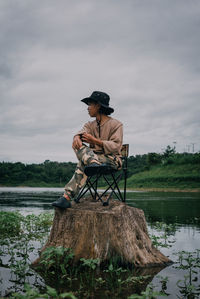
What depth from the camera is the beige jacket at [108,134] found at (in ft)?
13.9

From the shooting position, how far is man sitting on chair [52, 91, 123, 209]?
4.08 metres

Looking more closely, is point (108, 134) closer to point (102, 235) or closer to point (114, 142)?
point (114, 142)

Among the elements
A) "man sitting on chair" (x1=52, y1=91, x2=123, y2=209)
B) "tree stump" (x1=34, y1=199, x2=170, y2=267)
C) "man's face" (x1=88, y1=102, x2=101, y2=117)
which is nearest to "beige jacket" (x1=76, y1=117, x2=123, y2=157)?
"man sitting on chair" (x1=52, y1=91, x2=123, y2=209)

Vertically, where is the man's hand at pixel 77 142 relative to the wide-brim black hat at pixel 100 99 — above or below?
below

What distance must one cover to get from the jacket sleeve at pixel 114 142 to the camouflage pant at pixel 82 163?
4.7 inches

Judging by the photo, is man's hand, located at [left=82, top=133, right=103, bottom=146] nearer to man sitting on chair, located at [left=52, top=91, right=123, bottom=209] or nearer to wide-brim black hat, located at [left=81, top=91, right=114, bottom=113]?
man sitting on chair, located at [left=52, top=91, right=123, bottom=209]

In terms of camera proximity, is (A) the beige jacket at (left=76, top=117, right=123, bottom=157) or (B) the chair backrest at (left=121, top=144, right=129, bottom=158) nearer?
(A) the beige jacket at (left=76, top=117, right=123, bottom=157)

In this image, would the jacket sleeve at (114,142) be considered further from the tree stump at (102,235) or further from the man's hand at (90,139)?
the tree stump at (102,235)

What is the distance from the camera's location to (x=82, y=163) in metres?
4.21

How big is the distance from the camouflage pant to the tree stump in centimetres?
30

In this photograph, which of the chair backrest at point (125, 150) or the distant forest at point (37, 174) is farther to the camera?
the distant forest at point (37, 174)

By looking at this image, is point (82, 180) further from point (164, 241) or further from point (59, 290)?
point (164, 241)

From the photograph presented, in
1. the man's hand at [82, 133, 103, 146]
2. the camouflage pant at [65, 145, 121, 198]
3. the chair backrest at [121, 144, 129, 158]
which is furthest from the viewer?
the chair backrest at [121, 144, 129, 158]

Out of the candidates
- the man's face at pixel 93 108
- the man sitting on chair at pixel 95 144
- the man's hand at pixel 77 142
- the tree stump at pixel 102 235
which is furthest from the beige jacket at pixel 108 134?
the tree stump at pixel 102 235
